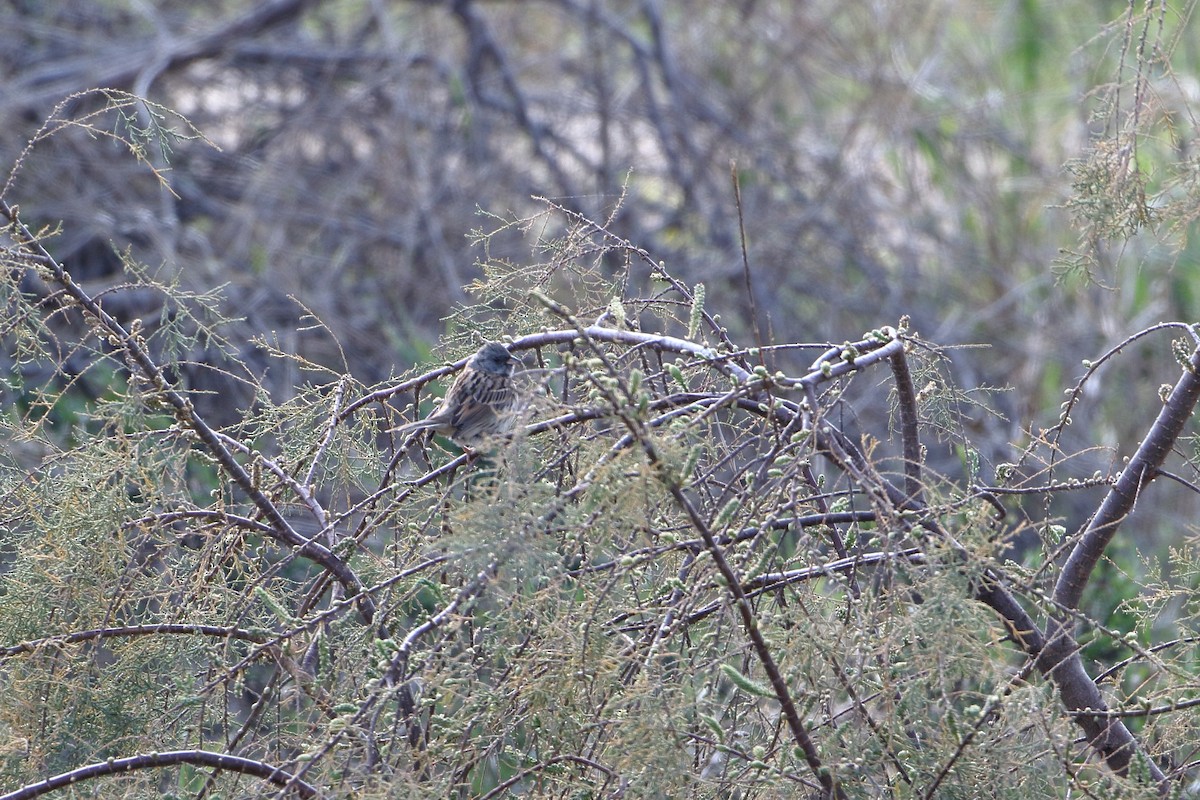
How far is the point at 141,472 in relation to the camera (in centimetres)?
253

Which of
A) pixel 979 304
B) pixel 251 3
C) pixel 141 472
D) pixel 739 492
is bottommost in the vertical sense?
pixel 979 304

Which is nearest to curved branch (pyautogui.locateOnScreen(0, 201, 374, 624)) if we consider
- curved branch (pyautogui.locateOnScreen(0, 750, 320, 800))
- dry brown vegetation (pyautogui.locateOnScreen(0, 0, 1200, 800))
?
dry brown vegetation (pyautogui.locateOnScreen(0, 0, 1200, 800))

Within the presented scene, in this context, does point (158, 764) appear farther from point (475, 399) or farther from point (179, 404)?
point (475, 399)

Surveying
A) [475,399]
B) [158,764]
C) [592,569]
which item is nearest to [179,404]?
[158,764]

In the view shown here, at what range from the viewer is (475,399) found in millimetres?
3504

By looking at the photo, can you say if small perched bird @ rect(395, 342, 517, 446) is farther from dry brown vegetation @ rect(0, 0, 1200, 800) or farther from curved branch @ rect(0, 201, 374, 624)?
curved branch @ rect(0, 201, 374, 624)

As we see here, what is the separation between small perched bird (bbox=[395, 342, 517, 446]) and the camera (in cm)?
341

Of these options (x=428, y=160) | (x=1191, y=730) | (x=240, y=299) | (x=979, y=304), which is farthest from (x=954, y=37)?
(x=1191, y=730)

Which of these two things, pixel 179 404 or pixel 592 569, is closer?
pixel 592 569

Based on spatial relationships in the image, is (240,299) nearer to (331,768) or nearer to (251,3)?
(251,3)

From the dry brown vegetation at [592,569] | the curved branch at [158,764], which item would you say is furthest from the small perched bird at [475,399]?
the curved branch at [158,764]

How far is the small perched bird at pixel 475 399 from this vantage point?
3408 millimetres

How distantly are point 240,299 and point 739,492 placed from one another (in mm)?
5018

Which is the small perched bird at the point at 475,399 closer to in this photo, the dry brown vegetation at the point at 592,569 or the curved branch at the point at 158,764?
the dry brown vegetation at the point at 592,569
